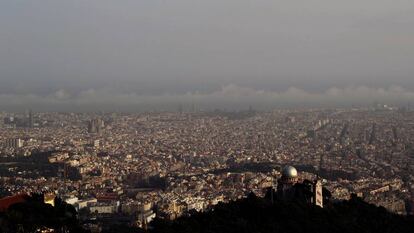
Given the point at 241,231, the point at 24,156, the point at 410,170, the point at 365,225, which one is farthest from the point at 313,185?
the point at 24,156

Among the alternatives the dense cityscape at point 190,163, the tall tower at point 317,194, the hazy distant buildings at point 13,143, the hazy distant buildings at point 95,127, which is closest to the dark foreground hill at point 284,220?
the tall tower at point 317,194

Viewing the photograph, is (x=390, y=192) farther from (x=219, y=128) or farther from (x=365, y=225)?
(x=219, y=128)

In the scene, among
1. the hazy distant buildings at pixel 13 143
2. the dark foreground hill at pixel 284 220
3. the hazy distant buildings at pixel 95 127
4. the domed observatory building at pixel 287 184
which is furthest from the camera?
the hazy distant buildings at pixel 95 127

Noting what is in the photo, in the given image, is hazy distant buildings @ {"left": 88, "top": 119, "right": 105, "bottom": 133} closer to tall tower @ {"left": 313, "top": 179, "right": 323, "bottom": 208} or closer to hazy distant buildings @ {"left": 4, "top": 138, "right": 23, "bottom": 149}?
hazy distant buildings @ {"left": 4, "top": 138, "right": 23, "bottom": 149}

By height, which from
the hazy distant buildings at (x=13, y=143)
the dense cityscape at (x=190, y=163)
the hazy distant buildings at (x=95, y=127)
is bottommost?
the dense cityscape at (x=190, y=163)

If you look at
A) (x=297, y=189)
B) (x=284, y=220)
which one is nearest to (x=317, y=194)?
(x=297, y=189)

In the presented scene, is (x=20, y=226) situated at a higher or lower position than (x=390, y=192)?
higher

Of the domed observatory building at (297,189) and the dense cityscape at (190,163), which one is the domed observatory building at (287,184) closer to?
the domed observatory building at (297,189)
